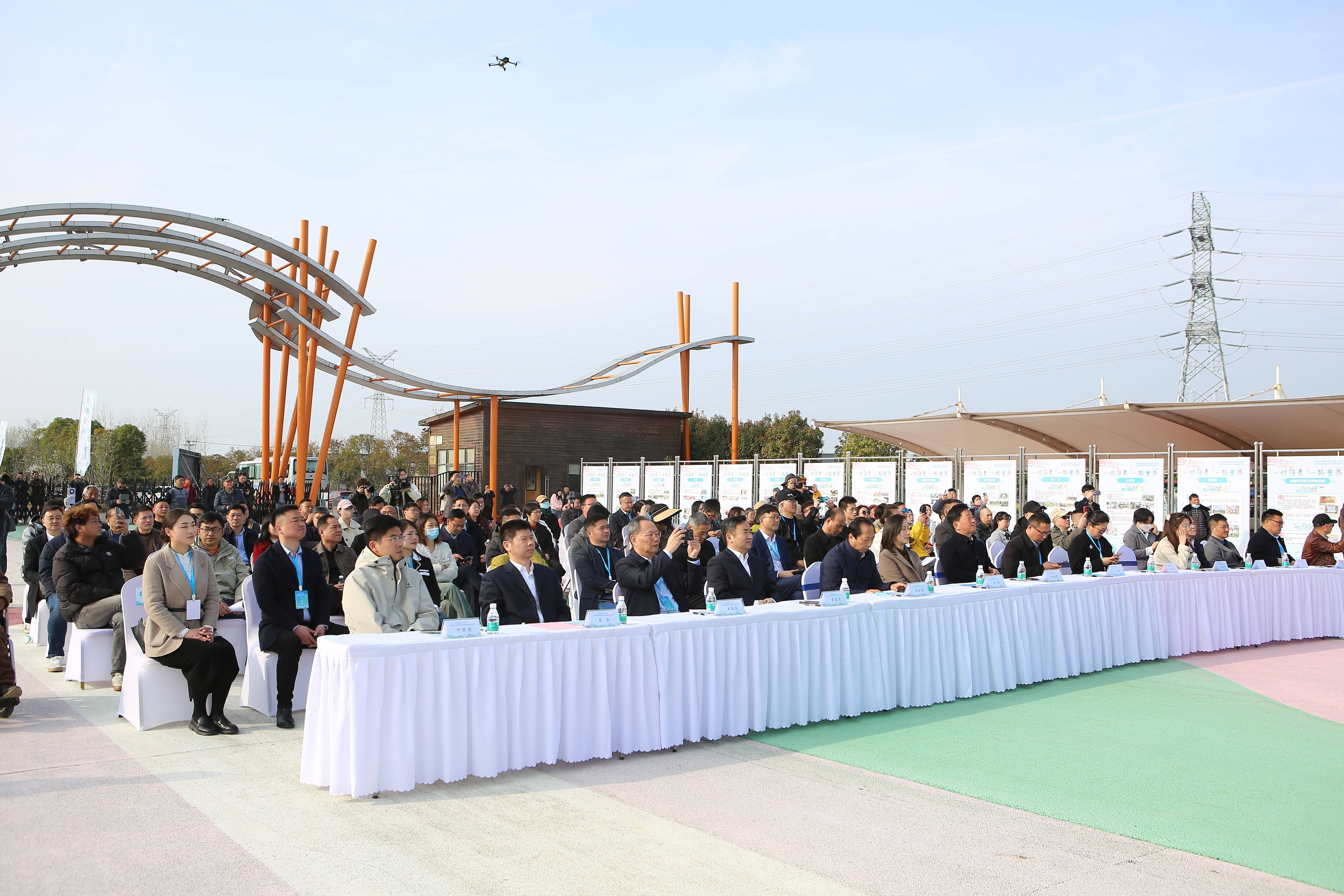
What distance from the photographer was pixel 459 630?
4.55m

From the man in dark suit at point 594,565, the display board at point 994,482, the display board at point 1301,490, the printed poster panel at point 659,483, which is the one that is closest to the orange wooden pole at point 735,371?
the printed poster panel at point 659,483

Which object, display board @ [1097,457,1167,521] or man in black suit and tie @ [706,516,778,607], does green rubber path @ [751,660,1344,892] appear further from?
display board @ [1097,457,1167,521]

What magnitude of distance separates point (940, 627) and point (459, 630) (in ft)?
11.2

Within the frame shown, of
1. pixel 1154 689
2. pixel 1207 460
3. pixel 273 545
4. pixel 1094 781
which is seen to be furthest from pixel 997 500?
pixel 273 545

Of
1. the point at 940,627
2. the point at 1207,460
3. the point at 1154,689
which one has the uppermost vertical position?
the point at 1207,460

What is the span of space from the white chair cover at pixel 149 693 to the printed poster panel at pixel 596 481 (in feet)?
54.9

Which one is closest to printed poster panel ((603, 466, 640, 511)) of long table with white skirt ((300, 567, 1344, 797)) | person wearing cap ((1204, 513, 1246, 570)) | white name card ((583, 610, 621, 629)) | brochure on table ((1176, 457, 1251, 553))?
brochure on table ((1176, 457, 1251, 553))

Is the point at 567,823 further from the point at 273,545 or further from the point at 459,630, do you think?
the point at 273,545

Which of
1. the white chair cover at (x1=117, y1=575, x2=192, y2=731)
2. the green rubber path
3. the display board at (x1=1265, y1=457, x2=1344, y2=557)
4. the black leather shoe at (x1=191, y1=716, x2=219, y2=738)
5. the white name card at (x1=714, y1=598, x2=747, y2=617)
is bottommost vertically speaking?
the green rubber path

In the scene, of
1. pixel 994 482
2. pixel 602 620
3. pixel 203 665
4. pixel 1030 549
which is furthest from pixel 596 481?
pixel 602 620

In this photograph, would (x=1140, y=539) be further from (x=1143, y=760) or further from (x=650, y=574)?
(x=650, y=574)

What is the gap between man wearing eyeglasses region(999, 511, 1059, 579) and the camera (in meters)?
7.98

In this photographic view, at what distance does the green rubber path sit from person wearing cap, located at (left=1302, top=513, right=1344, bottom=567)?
3514 mm

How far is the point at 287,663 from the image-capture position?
5660mm
